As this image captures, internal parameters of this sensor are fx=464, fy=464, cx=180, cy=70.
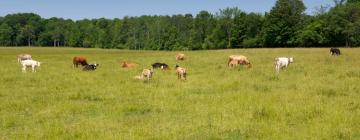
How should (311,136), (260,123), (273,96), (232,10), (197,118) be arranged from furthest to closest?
(232,10)
(273,96)
(197,118)
(260,123)
(311,136)

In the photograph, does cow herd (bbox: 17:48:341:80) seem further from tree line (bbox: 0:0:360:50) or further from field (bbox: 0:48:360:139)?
tree line (bbox: 0:0:360:50)

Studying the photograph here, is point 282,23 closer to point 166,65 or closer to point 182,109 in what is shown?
point 166,65

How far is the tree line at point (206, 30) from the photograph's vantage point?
9812 centimetres

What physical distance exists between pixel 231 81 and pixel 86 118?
9.44 metres

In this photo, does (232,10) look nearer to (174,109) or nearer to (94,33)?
(94,33)

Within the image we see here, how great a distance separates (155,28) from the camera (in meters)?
146

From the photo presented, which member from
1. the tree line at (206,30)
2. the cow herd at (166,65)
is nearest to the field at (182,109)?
the cow herd at (166,65)

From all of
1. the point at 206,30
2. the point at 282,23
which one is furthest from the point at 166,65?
the point at 206,30

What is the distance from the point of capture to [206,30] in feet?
430

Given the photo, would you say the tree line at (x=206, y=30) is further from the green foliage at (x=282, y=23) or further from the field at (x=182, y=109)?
the field at (x=182, y=109)

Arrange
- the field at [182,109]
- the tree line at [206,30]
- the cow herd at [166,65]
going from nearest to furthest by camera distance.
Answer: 1. the field at [182,109]
2. the cow herd at [166,65]
3. the tree line at [206,30]

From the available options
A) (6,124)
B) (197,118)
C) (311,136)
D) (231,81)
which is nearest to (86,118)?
→ (6,124)

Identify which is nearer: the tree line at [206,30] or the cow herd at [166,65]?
the cow herd at [166,65]

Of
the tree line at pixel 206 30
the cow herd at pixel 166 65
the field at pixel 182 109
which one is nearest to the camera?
the field at pixel 182 109
